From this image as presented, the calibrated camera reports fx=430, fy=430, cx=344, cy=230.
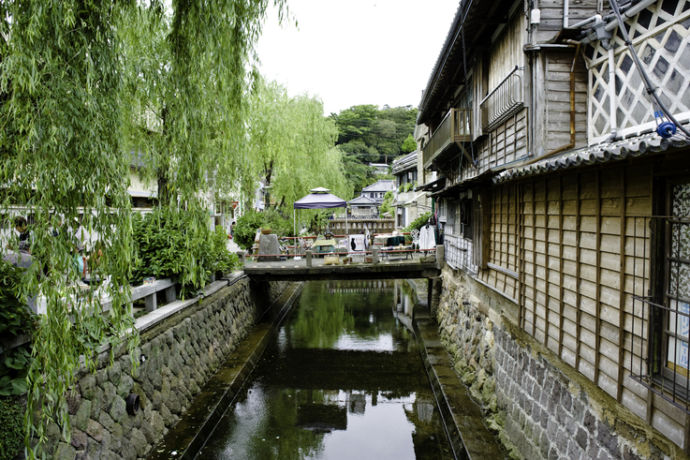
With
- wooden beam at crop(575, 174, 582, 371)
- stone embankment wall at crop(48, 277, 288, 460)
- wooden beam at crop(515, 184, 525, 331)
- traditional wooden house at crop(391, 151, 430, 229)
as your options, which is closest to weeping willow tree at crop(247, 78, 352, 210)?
traditional wooden house at crop(391, 151, 430, 229)


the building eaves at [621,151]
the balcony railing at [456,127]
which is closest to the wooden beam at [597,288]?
the building eaves at [621,151]

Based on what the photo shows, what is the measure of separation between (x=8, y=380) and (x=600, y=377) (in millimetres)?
6434

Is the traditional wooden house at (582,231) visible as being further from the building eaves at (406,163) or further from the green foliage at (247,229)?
the building eaves at (406,163)

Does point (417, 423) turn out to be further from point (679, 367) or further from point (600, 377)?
point (679, 367)

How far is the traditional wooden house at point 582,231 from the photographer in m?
3.92

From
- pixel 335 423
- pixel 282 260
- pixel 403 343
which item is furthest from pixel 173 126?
pixel 282 260

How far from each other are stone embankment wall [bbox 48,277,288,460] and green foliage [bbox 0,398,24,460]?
0.50 m

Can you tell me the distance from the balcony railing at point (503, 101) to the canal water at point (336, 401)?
657 centimetres

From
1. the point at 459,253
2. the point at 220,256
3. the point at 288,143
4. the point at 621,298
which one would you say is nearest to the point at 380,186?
the point at 288,143

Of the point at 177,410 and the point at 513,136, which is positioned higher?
the point at 513,136

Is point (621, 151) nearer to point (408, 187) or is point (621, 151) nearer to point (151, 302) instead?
point (151, 302)

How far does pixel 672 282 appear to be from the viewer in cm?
391

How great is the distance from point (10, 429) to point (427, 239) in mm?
14397

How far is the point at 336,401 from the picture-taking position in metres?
10.4
